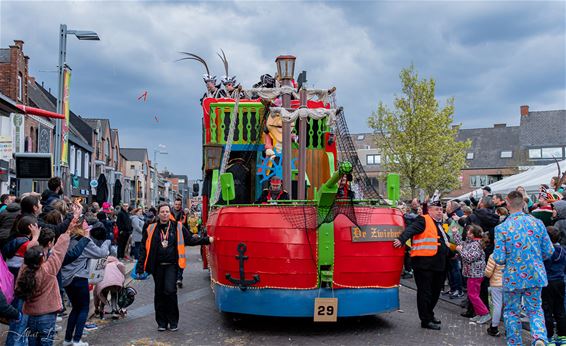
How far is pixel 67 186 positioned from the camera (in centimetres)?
1310

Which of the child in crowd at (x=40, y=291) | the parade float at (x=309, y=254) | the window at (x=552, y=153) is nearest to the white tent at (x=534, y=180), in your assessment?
the parade float at (x=309, y=254)

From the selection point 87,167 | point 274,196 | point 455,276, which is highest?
point 87,167

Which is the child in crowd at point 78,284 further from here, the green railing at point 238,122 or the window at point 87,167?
the window at point 87,167

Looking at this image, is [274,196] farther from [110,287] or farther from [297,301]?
[110,287]

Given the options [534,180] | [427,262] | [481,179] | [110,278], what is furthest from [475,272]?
[481,179]

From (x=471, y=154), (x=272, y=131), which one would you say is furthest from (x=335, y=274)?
(x=471, y=154)

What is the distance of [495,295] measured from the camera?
7312mm

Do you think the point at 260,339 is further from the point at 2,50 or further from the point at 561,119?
the point at 561,119

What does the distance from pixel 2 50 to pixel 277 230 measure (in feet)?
79.5

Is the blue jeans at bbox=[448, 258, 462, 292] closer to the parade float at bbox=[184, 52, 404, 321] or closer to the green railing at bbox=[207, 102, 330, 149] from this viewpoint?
the green railing at bbox=[207, 102, 330, 149]

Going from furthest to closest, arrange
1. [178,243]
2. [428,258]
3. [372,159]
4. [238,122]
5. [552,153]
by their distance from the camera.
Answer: [372,159]
[552,153]
[238,122]
[178,243]
[428,258]

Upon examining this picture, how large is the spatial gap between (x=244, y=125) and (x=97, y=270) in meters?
3.82

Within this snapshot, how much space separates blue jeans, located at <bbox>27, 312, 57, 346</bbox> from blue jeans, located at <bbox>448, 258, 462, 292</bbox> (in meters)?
7.18

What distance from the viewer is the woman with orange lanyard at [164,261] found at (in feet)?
24.1
